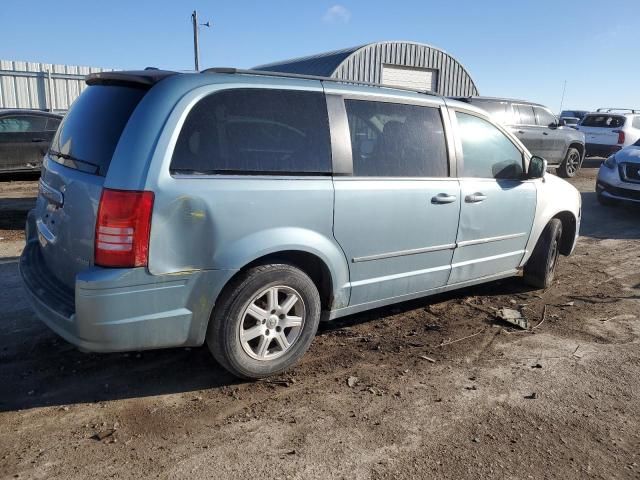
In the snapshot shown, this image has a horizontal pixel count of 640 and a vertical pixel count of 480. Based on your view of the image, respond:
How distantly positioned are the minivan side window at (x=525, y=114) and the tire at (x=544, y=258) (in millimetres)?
8523

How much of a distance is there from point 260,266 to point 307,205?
476mm

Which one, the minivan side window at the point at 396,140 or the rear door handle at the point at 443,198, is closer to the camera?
the minivan side window at the point at 396,140

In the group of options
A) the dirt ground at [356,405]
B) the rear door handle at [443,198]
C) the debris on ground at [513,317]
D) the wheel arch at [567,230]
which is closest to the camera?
the dirt ground at [356,405]

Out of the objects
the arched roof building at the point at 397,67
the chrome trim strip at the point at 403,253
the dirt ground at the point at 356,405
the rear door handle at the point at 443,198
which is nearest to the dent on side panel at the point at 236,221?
the chrome trim strip at the point at 403,253

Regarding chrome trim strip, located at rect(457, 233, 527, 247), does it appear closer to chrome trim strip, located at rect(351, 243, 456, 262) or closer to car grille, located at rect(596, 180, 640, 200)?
chrome trim strip, located at rect(351, 243, 456, 262)

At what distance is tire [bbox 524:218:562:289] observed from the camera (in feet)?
17.2

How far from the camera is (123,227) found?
2.72 meters

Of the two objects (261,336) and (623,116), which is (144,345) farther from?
(623,116)

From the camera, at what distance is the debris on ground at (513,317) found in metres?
4.48

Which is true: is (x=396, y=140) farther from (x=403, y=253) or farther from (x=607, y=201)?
(x=607, y=201)

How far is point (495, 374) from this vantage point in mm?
3609

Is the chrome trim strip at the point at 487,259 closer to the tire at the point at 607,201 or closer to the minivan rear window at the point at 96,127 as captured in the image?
the minivan rear window at the point at 96,127

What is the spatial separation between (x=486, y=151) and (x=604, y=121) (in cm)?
1557

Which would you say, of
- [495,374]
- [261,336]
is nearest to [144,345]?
[261,336]
